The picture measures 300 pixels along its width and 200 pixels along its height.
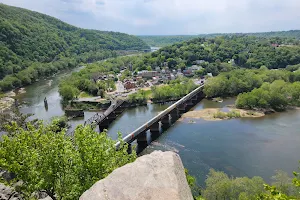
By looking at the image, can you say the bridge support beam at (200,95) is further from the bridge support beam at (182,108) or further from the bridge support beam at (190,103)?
the bridge support beam at (182,108)

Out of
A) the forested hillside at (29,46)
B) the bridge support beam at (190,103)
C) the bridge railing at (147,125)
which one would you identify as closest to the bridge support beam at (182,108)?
the bridge railing at (147,125)

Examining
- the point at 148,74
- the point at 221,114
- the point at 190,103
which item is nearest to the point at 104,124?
the point at 221,114

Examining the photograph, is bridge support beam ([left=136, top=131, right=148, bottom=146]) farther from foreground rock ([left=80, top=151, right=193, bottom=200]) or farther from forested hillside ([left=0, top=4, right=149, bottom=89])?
forested hillside ([left=0, top=4, right=149, bottom=89])

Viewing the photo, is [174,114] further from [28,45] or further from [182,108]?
[28,45]

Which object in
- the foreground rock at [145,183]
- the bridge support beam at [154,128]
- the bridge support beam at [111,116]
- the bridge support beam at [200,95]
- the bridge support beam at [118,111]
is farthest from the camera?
the bridge support beam at [200,95]

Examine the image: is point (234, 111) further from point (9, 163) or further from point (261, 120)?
point (9, 163)

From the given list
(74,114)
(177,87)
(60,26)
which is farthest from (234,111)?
(60,26)
